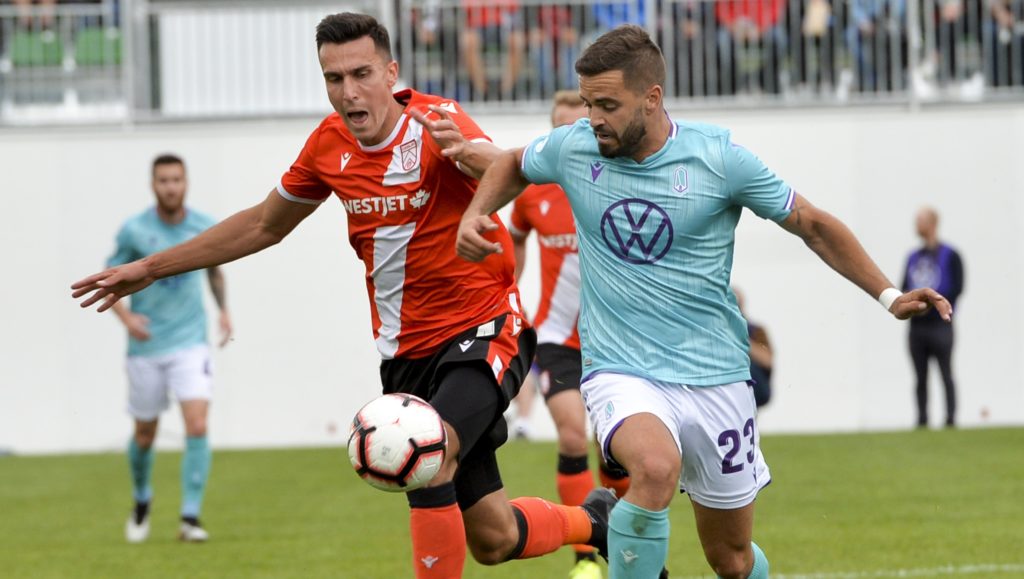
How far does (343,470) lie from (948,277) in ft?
23.6

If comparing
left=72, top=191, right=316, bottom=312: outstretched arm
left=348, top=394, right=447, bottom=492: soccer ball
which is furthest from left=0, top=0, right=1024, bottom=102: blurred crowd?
left=348, top=394, right=447, bottom=492: soccer ball

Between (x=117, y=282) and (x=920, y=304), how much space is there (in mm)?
3068

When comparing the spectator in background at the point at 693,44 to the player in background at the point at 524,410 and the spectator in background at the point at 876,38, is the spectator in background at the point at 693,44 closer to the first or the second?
the spectator in background at the point at 876,38

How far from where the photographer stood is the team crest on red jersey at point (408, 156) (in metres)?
6.09

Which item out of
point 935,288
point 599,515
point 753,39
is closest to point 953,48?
point 753,39

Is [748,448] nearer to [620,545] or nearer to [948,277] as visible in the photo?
[620,545]

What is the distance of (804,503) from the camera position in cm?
1122

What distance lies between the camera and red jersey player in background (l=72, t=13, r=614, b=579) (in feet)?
19.4

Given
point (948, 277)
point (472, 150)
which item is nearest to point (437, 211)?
point (472, 150)

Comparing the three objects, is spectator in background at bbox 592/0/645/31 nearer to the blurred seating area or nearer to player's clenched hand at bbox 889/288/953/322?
the blurred seating area

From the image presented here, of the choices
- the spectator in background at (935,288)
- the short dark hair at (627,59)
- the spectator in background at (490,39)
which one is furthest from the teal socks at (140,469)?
the spectator in background at (935,288)

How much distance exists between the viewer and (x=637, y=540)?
17.5 feet

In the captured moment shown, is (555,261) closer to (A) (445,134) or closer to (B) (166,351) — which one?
(A) (445,134)

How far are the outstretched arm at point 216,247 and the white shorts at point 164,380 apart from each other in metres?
4.31
